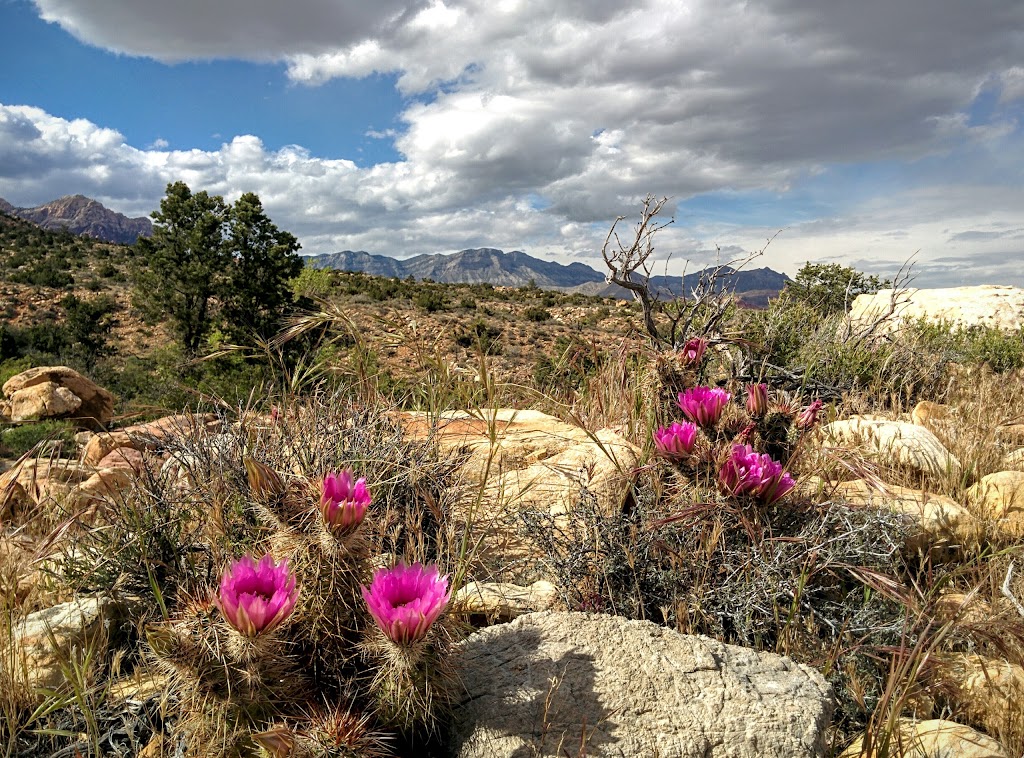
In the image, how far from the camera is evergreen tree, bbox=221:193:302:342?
22609 mm

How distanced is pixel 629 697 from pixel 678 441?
1207 mm

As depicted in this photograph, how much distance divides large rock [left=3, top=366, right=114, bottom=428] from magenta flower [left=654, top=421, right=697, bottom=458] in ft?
30.4

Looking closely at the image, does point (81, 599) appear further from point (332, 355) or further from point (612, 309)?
point (612, 309)

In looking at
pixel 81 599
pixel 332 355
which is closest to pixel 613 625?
pixel 81 599

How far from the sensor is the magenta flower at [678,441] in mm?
2982

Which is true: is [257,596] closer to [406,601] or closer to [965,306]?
[406,601]

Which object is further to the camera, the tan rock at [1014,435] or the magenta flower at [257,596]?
the tan rock at [1014,435]

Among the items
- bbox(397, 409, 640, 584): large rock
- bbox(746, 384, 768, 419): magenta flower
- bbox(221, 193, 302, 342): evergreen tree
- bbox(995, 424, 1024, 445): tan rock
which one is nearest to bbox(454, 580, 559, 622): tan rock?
bbox(397, 409, 640, 584): large rock

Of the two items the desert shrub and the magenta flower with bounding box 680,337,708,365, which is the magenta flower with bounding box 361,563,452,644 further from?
the desert shrub

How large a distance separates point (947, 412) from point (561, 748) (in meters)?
5.54

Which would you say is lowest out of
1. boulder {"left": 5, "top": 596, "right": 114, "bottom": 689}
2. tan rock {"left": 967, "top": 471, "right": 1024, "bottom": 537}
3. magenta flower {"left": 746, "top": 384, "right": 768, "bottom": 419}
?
boulder {"left": 5, "top": 596, "right": 114, "bottom": 689}

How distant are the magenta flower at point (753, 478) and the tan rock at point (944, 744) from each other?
0.94 m

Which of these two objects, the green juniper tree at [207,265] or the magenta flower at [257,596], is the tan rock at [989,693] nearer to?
the magenta flower at [257,596]

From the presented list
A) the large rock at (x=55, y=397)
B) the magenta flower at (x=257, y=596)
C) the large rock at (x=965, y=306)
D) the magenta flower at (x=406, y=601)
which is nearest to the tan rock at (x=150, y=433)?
the magenta flower at (x=257, y=596)
